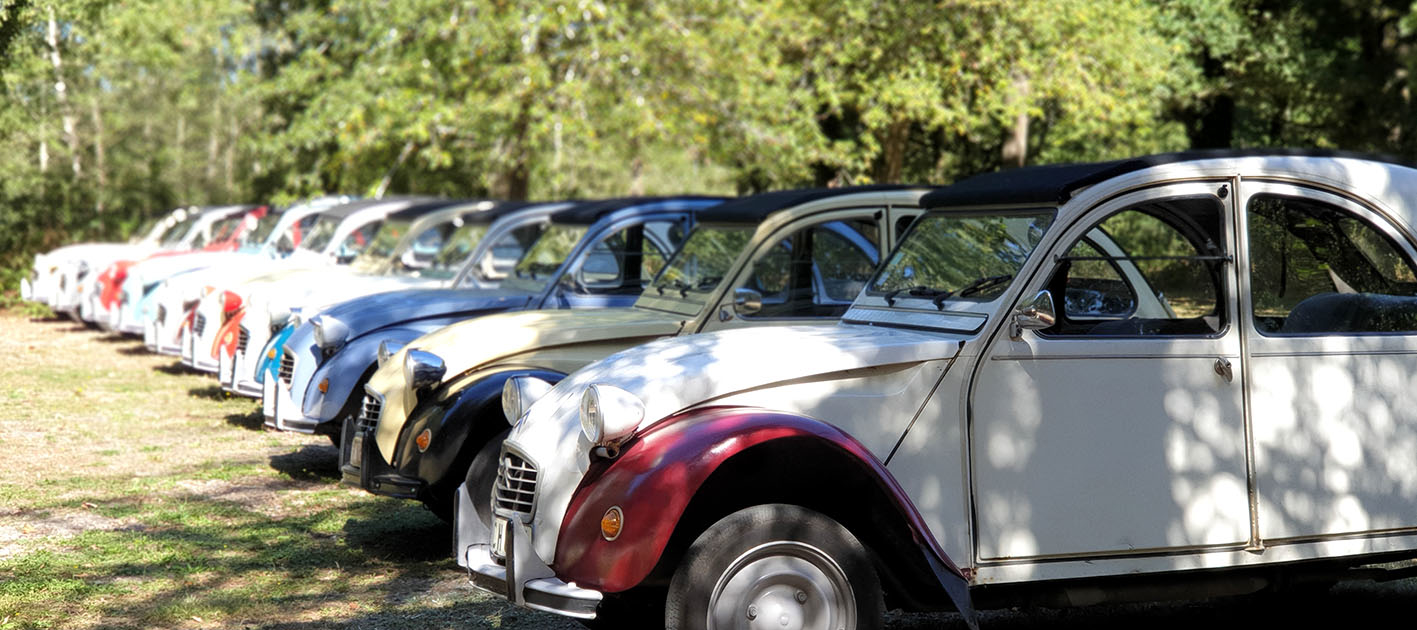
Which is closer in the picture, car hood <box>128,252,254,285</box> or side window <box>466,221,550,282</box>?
side window <box>466,221,550,282</box>

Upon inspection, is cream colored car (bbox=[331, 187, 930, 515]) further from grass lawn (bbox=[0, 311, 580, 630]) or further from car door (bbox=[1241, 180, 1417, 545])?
car door (bbox=[1241, 180, 1417, 545])

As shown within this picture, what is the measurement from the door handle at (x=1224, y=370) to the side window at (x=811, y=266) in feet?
10.5

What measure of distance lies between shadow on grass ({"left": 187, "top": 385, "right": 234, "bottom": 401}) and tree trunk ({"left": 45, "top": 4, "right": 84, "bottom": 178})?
1023cm

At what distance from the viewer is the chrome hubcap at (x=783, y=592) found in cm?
459

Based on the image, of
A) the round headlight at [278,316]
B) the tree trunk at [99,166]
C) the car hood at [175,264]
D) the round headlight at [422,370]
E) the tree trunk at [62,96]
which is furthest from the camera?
the tree trunk at [99,166]

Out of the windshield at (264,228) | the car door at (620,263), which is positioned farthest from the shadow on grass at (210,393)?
the car door at (620,263)

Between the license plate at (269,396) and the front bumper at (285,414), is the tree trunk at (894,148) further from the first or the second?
the front bumper at (285,414)

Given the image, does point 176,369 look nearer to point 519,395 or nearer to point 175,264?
point 175,264

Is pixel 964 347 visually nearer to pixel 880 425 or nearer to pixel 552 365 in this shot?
pixel 880 425

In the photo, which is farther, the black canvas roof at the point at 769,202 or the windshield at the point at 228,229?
the windshield at the point at 228,229

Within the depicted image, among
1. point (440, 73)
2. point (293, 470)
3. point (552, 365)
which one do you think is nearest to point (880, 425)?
point (552, 365)

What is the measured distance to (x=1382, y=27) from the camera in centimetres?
2641

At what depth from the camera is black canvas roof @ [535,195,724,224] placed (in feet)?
35.6

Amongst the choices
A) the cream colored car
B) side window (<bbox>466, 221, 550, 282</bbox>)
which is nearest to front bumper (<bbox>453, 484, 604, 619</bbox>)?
the cream colored car
